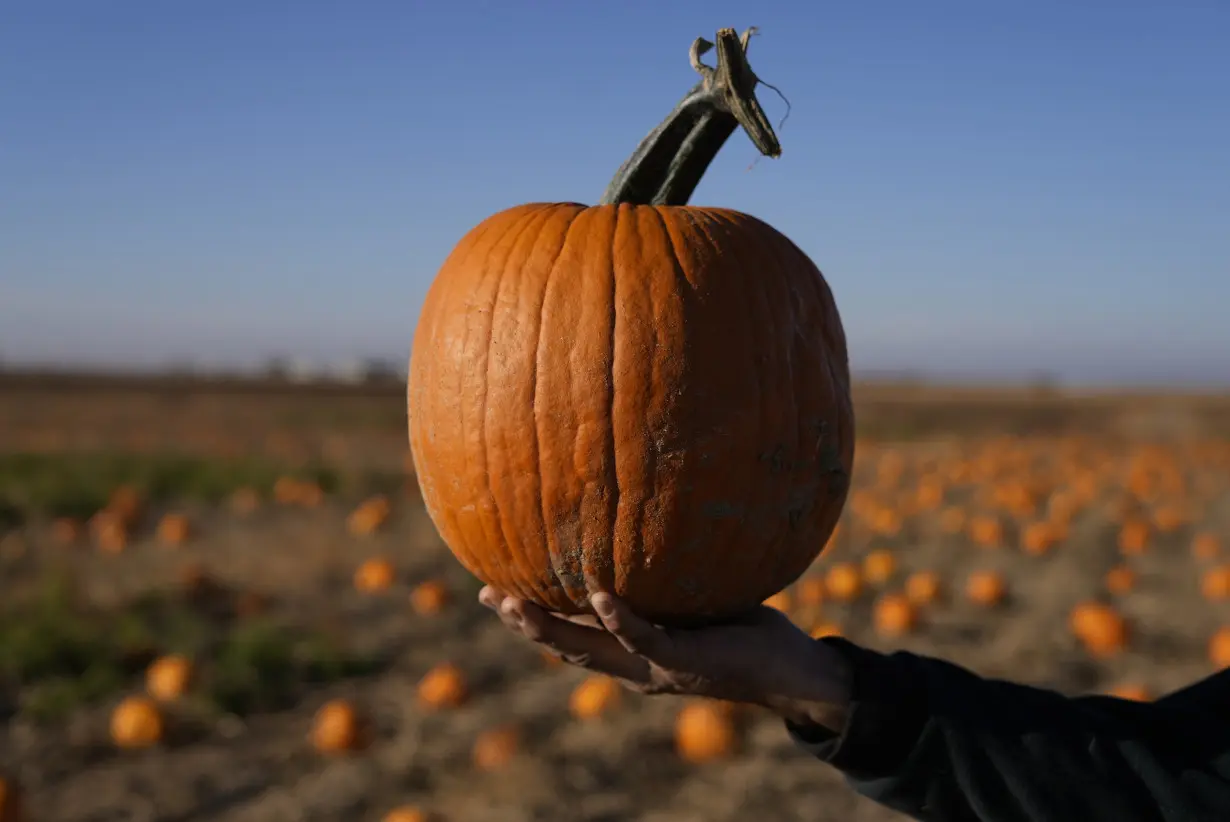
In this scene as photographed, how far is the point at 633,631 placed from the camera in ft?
6.29

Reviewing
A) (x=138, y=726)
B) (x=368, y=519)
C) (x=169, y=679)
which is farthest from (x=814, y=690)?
(x=368, y=519)

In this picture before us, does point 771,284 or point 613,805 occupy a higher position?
point 771,284

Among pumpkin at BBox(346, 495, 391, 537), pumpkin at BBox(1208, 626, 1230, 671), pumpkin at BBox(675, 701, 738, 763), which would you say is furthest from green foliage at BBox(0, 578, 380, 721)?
pumpkin at BBox(1208, 626, 1230, 671)

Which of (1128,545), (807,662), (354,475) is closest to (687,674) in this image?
(807,662)

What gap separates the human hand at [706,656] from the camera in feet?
6.48

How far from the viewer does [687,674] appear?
202 cm

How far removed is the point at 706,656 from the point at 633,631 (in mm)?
210

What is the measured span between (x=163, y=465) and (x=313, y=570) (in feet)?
22.0

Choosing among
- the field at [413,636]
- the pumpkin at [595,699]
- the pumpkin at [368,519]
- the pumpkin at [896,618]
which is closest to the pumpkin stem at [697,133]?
the field at [413,636]

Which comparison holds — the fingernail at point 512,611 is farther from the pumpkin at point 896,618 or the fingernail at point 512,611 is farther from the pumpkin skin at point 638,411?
the pumpkin at point 896,618

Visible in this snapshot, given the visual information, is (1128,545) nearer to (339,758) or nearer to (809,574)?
(809,574)

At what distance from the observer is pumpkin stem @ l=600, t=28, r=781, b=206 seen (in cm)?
196

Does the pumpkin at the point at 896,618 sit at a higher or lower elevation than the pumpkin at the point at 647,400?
lower

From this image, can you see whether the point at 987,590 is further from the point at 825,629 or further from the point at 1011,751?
the point at 1011,751
